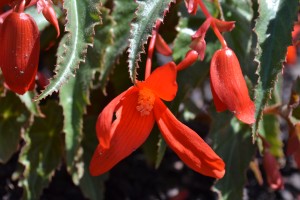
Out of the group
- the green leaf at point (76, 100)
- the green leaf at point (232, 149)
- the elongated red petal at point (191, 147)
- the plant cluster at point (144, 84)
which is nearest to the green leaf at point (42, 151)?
the plant cluster at point (144, 84)

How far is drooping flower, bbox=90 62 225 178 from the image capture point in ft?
3.56

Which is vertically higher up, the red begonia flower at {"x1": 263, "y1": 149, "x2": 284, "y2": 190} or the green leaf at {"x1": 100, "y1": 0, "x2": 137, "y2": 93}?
the green leaf at {"x1": 100, "y1": 0, "x2": 137, "y2": 93}

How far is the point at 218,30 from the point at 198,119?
676 millimetres

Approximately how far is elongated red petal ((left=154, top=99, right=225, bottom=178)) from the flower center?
0.6 inches

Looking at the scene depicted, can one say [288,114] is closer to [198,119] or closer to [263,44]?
[263,44]

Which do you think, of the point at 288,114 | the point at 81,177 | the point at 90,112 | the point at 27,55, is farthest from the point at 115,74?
the point at 27,55

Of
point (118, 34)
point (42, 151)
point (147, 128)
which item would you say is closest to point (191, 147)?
point (147, 128)

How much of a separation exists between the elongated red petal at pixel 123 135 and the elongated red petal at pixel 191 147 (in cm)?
4

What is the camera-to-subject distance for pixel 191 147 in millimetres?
1127

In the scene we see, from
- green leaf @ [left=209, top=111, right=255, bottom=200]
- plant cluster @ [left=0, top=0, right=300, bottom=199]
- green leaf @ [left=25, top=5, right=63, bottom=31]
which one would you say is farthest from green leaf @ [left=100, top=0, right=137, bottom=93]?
green leaf @ [left=209, top=111, right=255, bottom=200]

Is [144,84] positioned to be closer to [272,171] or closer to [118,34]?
[118,34]

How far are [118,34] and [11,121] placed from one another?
1.02ft

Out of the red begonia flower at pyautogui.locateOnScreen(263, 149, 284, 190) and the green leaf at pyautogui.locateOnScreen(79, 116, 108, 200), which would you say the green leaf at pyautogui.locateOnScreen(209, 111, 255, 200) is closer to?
the red begonia flower at pyautogui.locateOnScreen(263, 149, 284, 190)

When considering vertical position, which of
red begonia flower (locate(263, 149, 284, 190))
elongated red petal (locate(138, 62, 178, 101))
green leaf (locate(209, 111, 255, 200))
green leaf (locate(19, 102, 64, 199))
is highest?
elongated red petal (locate(138, 62, 178, 101))
